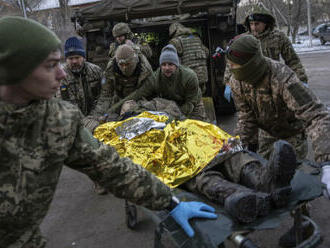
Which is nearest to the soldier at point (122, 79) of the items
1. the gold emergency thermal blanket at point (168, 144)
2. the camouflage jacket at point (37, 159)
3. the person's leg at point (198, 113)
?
the person's leg at point (198, 113)

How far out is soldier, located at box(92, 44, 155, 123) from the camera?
3.92m

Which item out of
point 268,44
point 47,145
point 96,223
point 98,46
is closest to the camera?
point 47,145

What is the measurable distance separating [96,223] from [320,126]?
2.24m

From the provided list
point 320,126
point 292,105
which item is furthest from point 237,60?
point 320,126

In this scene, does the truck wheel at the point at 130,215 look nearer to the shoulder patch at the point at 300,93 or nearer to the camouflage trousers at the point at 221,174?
the camouflage trousers at the point at 221,174

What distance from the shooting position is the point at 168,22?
21.9 feet

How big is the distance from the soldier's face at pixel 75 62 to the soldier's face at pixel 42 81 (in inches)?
111

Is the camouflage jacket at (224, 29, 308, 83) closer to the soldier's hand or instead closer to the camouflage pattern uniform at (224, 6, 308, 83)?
the camouflage pattern uniform at (224, 6, 308, 83)

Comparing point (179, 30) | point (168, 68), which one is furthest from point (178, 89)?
point (179, 30)

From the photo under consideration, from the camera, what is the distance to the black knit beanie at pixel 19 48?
1.20m

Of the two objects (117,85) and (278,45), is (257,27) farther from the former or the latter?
(117,85)

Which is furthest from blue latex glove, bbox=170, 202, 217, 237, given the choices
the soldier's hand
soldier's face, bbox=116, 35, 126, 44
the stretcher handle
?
soldier's face, bbox=116, 35, 126, 44

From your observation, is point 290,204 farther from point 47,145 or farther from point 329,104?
point 329,104

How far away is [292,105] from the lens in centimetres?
229
